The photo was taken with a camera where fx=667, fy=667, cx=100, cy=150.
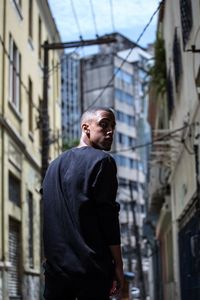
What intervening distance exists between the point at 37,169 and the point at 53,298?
18.0m

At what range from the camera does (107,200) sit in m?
3.40

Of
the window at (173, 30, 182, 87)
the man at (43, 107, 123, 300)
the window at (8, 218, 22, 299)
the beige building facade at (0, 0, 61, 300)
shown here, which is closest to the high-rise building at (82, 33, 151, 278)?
the beige building facade at (0, 0, 61, 300)

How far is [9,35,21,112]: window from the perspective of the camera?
57.0 ft

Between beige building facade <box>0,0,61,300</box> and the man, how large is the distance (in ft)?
37.8

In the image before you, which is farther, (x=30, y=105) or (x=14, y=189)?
(x=30, y=105)

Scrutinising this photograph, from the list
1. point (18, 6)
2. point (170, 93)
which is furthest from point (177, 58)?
point (18, 6)

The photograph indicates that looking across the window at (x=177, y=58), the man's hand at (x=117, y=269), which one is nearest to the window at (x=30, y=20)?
the window at (x=177, y=58)

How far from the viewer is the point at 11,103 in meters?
16.7

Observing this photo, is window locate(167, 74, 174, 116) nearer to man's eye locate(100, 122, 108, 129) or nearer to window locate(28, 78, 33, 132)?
window locate(28, 78, 33, 132)

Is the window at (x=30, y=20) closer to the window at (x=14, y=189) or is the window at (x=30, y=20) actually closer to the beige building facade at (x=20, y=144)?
the beige building facade at (x=20, y=144)

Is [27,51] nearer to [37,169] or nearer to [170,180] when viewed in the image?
[37,169]

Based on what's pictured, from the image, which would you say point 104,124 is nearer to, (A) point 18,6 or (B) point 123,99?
(A) point 18,6

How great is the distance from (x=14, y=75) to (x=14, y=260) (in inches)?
194

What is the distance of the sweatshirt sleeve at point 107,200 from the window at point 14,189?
13454 mm
